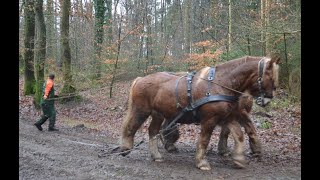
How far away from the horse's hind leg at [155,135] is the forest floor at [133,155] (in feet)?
0.62

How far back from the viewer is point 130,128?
7.71m

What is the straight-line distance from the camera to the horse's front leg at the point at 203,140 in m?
6.71

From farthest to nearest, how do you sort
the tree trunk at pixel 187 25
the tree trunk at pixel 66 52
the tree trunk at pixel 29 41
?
the tree trunk at pixel 187 25
the tree trunk at pixel 29 41
the tree trunk at pixel 66 52

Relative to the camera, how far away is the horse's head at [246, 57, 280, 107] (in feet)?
21.1

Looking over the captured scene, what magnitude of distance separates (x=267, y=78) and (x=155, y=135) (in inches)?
105

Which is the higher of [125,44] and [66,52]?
[125,44]

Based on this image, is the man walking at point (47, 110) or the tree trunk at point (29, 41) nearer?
the man walking at point (47, 110)

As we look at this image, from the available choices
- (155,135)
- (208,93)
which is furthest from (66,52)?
(208,93)

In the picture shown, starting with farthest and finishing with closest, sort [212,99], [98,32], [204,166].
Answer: [98,32] → [204,166] → [212,99]

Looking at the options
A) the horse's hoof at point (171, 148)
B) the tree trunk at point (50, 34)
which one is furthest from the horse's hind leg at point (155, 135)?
the tree trunk at point (50, 34)

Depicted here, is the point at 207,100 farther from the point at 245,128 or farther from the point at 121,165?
the point at 121,165

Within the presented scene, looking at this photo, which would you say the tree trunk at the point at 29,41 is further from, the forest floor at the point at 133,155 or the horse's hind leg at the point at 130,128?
the horse's hind leg at the point at 130,128

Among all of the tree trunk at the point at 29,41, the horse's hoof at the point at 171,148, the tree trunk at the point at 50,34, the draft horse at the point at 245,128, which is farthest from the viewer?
the tree trunk at the point at 50,34

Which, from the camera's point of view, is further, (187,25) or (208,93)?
(187,25)
